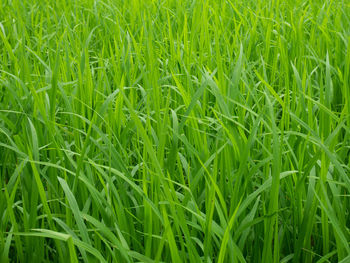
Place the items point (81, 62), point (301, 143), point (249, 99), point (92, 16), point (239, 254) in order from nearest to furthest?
point (239, 254)
point (301, 143)
point (249, 99)
point (81, 62)
point (92, 16)

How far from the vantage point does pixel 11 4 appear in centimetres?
255

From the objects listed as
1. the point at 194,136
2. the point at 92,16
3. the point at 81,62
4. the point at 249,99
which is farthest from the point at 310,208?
the point at 92,16

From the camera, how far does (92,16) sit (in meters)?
2.46

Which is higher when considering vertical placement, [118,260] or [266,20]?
[266,20]

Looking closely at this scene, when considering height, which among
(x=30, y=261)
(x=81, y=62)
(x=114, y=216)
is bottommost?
(x=30, y=261)

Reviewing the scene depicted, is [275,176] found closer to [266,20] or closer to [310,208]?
[310,208]

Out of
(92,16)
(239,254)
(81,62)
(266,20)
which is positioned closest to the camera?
(239,254)

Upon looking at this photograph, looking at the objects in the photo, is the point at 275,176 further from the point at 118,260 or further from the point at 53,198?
the point at 53,198

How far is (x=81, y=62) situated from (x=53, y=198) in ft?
1.64

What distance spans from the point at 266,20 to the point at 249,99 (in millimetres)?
779

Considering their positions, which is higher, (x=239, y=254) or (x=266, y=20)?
(x=266, y=20)

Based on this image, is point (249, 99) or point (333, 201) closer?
point (333, 201)

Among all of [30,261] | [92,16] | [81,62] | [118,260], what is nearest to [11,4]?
[92,16]

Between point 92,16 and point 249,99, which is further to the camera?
point 92,16
